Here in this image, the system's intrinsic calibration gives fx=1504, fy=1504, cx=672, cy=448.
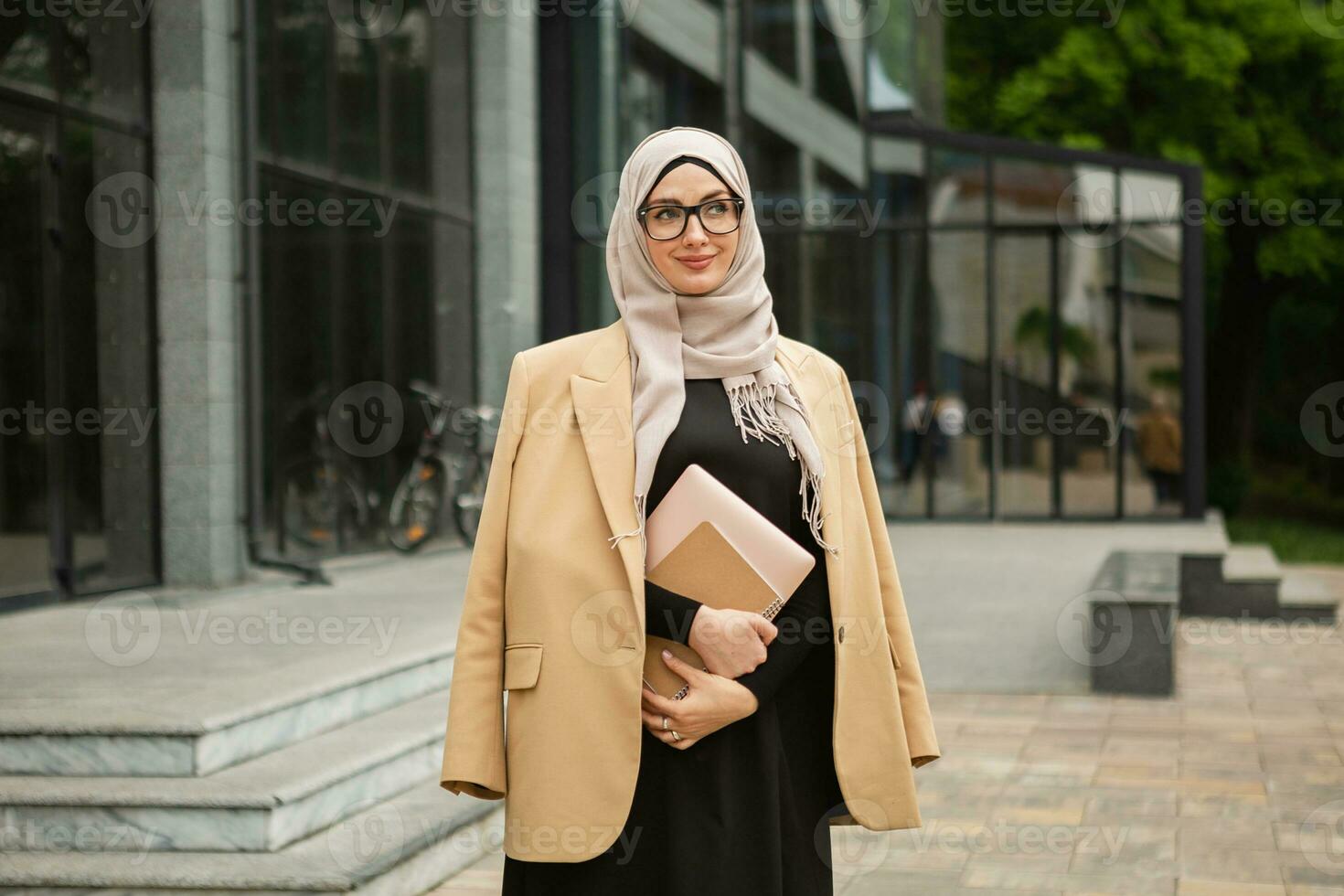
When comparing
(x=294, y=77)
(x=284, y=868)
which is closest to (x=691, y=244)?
(x=284, y=868)

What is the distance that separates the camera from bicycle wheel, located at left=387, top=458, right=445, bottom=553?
12508 millimetres

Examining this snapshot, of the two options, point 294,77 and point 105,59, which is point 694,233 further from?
point 294,77

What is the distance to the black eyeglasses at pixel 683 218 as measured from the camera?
273 centimetres

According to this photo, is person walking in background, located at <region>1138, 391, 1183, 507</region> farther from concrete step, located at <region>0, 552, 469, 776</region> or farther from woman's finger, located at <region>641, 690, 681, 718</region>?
woman's finger, located at <region>641, 690, 681, 718</region>

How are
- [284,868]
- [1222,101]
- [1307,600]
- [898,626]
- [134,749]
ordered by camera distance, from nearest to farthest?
[898,626]
[284,868]
[134,749]
[1307,600]
[1222,101]

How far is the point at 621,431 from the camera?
2.75 metres

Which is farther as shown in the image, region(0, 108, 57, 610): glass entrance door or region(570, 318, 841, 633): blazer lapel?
region(0, 108, 57, 610): glass entrance door

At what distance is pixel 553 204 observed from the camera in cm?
1739

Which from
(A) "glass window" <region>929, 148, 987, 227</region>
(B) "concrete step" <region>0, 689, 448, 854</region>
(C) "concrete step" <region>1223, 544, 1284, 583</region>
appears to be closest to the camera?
(B) "concrete step" <region>0, 689, 448, 854</region>

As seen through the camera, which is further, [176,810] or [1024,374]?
[1024,374]

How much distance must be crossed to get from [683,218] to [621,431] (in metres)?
0.40

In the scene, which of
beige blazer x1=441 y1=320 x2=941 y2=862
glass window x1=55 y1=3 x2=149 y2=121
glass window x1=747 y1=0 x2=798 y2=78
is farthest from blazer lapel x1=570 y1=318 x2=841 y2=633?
glass window x1=747 y1=0 x2=798 y2=78

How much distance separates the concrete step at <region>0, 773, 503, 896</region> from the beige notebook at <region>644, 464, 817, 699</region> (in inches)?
91.6

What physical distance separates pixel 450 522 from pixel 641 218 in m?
10.4
